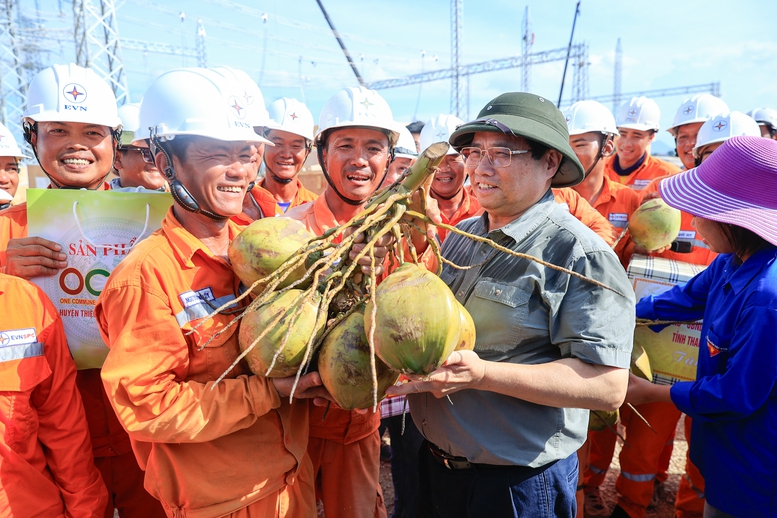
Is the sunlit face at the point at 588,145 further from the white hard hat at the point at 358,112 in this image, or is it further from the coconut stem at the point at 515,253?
the coconut stem at the point at 515,253

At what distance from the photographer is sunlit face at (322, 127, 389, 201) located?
9.48 feet

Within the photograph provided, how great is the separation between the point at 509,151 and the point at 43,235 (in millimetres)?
2173

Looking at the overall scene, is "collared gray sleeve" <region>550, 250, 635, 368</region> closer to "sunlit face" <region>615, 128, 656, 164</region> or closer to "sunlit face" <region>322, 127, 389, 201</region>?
"sunlit face" <region>322, 127, 389, 201</region>

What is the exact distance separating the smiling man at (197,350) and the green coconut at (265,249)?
186 mm

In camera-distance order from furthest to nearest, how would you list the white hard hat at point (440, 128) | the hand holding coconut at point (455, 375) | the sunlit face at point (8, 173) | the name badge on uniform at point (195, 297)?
the white hard hat at point (440, 128) → the sunlit face at point (8, 173) → the name badge on uniform at point (195, 297) → the hand holding coconut at point (455, 375)

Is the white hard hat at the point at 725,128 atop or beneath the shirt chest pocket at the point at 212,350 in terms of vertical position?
atop

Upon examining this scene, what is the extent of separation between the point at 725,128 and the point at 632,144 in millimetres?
1751

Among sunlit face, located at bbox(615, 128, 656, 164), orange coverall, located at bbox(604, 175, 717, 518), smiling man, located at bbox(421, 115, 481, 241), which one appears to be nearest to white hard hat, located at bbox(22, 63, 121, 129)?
smiling man, located at bbox(421, 115, 481, 241)

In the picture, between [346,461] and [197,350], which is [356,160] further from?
[346,461]

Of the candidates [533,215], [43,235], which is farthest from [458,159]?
[43,235]

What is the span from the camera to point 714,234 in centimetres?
217

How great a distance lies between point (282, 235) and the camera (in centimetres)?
178

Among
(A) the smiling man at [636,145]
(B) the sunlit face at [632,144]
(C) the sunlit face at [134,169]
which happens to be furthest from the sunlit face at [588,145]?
(C) the sunlit face at [134,169]

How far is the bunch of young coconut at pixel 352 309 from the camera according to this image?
4.47 ft
